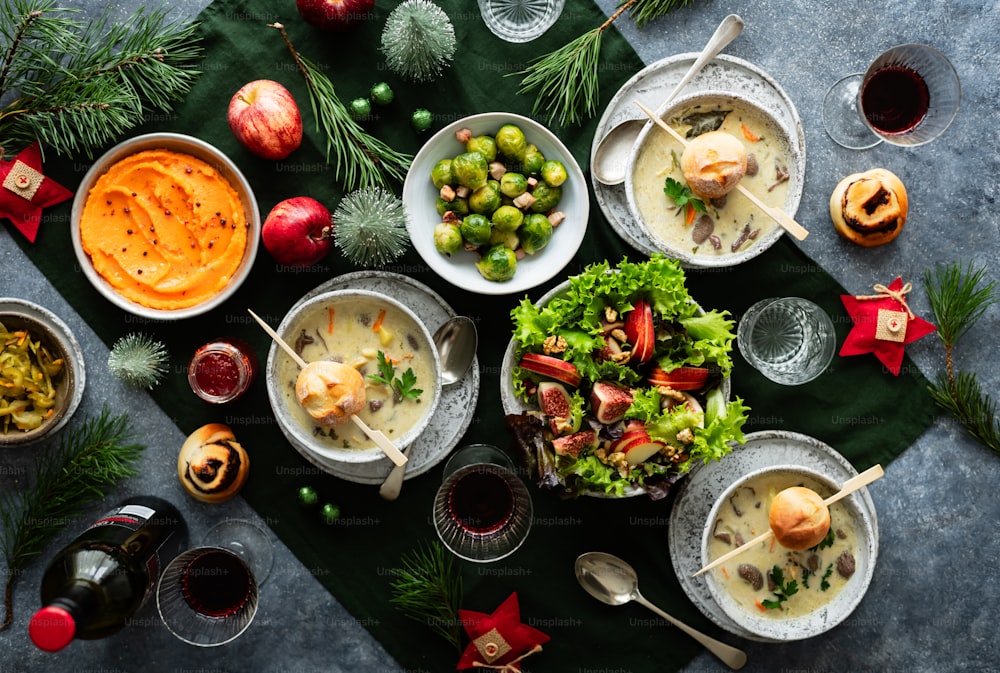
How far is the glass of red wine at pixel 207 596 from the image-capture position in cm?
283

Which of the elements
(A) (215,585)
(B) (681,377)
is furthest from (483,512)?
(A) (215,585)

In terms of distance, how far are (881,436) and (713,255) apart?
40.5 inches

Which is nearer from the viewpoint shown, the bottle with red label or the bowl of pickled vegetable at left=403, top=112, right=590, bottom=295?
the bottle with red label

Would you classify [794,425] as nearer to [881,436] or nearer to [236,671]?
[881,436]

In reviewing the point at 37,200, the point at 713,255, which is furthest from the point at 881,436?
the point at 37,200

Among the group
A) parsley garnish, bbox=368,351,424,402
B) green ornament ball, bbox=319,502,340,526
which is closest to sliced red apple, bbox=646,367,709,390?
parsley garnish, bbox=368,351,424,402

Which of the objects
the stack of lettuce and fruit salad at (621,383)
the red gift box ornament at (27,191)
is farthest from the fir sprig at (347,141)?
the red gift box ornament at (27,191)

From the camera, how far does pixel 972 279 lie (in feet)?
10.3

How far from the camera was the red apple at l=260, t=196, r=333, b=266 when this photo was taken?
2.86m

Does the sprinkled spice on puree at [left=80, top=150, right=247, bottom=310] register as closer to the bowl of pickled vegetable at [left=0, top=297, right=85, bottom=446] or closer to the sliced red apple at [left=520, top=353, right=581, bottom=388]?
the bowl of pickled vegetable at [left=0, top=297, right=85, bottom=446]

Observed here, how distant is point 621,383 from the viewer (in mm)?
2812

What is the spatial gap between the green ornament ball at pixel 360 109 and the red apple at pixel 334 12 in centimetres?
27

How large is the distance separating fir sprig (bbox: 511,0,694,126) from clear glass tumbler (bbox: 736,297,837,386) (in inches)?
41.3

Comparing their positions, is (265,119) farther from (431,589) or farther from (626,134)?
(431,589)
